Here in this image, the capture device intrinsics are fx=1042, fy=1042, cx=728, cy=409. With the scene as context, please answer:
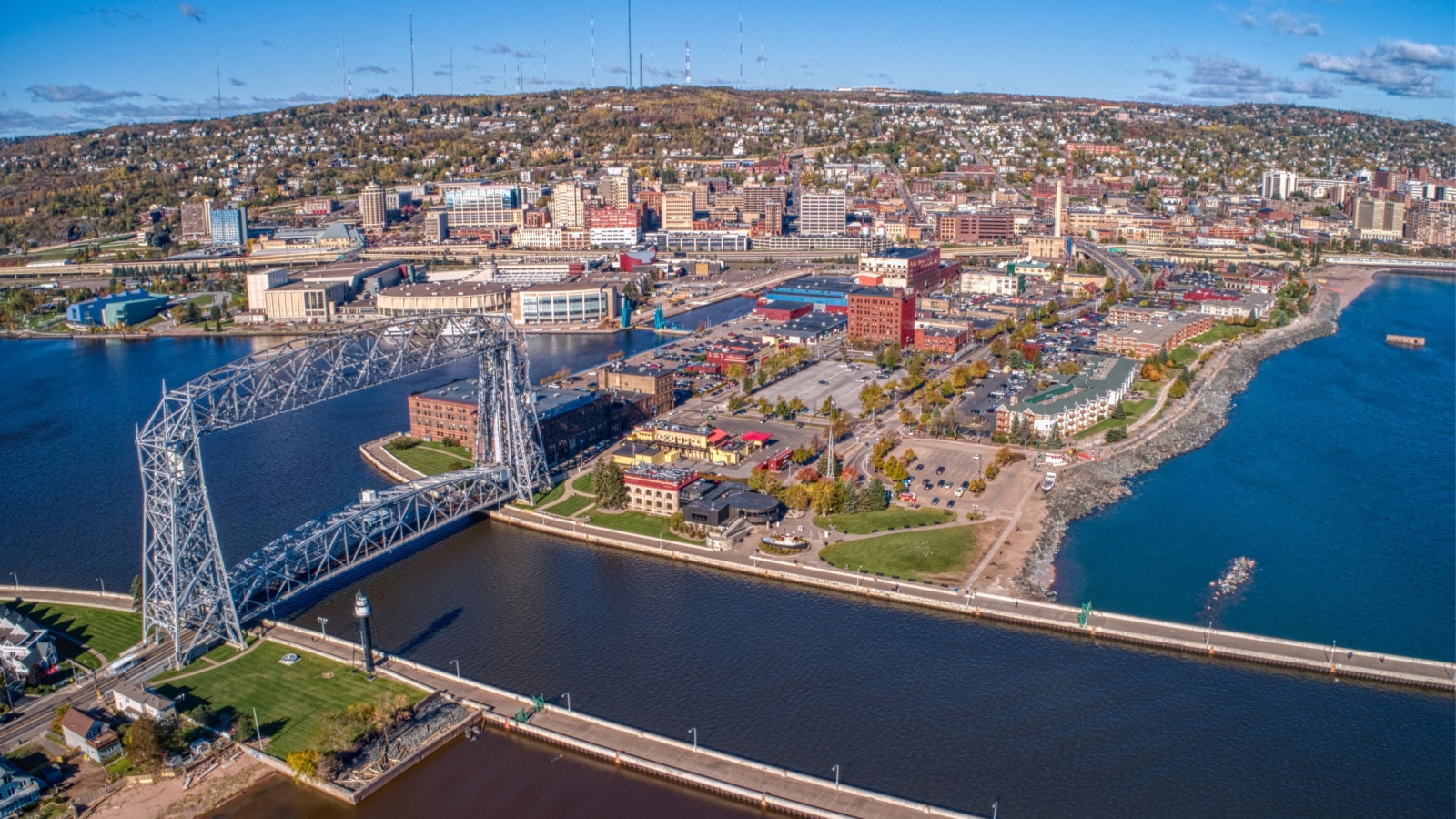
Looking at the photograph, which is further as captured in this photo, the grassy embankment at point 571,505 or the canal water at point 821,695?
the grassy embankment at point 571,505

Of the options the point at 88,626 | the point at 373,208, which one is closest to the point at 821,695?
the point at 88,626

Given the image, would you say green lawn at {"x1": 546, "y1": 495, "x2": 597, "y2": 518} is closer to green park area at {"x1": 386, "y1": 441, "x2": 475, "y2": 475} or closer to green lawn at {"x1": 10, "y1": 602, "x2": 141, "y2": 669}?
green park area at {"x1": 386, "y1": 441, "x2": 475, "y2": 475}

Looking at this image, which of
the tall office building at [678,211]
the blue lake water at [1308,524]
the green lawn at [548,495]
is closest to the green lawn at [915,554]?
the blue lake water at [1308,524]

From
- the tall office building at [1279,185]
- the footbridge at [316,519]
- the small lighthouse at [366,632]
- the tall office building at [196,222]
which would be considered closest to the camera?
the small lighthouse at [366,632]

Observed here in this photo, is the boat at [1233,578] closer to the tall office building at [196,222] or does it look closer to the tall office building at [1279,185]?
the tall office building at [196,222]

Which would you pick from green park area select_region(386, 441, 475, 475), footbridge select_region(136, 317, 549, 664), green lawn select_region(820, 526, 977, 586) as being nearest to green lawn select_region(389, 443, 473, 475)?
green park area select_region(386, 441, 475, 475)

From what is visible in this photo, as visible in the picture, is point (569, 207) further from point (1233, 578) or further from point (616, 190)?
point (1233, 578)
